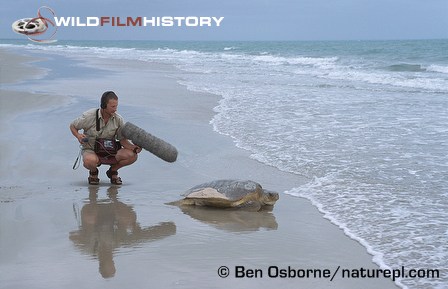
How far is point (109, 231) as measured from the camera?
4953 millimetres

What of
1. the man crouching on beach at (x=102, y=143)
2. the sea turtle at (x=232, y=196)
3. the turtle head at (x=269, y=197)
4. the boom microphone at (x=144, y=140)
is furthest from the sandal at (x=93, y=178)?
the turtle head at (x=269, y=197)

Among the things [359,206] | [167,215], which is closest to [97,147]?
[167,215]

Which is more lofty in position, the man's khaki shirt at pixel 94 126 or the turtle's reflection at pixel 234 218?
the man's khaki shirt at pixel 94 126

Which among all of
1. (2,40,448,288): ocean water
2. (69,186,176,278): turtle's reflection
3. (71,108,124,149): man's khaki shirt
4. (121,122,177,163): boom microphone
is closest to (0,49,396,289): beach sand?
(69,186,176,278): turtle's reflection

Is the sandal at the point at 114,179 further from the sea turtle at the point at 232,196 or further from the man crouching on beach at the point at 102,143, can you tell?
the sea turtle at the point at 232,196

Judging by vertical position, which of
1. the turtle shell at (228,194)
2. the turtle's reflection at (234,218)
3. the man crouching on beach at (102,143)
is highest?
the man crouching on beach at (102,143)

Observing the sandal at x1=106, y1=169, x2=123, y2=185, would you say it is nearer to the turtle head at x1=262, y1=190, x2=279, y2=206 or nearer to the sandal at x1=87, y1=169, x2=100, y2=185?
the sandal at x1=87, y1=169, x2=100, y2=185

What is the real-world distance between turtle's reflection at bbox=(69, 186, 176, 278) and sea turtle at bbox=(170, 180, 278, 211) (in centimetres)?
53

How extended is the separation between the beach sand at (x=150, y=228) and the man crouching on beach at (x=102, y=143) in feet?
0.74

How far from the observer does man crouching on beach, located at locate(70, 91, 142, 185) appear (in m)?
6.48

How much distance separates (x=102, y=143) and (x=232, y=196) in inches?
68.0

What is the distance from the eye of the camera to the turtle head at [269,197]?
569 centimetres

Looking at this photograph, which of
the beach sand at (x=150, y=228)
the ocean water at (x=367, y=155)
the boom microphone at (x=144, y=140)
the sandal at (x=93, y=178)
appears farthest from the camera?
the sandal at (x=93, y=178)

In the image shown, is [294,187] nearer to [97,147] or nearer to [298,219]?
[298,219]
